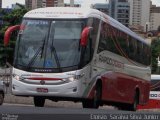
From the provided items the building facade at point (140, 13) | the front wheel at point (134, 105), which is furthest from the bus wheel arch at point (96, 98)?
the building facade at point (140, 13)

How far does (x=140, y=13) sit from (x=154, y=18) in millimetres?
17539

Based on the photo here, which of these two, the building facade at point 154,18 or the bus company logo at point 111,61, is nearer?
the bus company logo at point 111,61

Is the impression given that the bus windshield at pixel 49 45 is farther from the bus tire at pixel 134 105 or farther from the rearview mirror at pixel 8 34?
the bus tire at pixel 134 105

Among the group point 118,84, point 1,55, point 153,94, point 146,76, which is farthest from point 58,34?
point 1,55

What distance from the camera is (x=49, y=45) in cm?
1614

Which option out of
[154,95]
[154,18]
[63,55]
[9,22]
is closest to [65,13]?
[63,55]

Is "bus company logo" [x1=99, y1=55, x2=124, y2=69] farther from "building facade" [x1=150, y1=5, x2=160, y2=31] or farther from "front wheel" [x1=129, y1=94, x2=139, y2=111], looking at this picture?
"building facade" [x1=150, y1=5, x2=160, y2=31]

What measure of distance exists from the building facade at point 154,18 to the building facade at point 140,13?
8.74 meters

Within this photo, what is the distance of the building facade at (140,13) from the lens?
142125 mm

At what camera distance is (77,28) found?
16.3m

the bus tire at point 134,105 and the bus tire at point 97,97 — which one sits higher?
the bus tire at point 97,97

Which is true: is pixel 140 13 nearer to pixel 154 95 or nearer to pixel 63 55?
pixel 154 95

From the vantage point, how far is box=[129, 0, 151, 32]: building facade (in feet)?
466

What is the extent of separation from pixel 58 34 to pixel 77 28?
59 cm
